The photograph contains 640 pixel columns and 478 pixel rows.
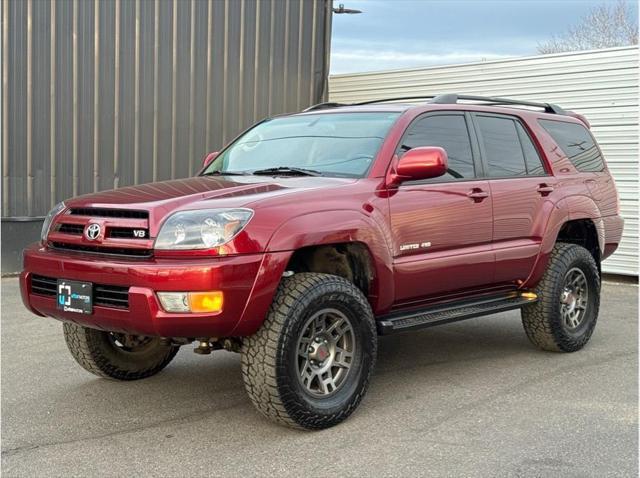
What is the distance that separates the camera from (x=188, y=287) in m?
3.98

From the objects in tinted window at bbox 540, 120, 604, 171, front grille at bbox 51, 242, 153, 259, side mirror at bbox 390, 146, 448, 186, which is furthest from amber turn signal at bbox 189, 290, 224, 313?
tinted window at bbox 540, 120, 604, 171

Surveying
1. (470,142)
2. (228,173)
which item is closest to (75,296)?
(228,173)

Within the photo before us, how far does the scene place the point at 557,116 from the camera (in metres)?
6.70

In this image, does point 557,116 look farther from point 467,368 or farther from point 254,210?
point 254,210

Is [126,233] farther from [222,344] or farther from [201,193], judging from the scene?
[222,344]

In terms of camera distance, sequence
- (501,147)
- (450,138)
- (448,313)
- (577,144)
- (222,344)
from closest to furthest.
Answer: (222,344), (448,313), (450,138), (501,147), (577,144)

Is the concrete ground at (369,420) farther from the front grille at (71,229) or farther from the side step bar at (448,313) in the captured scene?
the front grille at (71,229)

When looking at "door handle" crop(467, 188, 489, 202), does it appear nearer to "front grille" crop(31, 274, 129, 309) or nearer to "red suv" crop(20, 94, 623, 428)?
"red suv" crop(20, 94, 623, 428)

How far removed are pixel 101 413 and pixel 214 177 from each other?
64.9 inches

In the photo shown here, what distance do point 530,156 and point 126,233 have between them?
3.37m

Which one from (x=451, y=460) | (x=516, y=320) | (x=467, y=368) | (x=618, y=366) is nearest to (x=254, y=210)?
(x=451, y=460)

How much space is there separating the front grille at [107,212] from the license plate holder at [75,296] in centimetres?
40

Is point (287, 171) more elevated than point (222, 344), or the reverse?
point (287, 171)

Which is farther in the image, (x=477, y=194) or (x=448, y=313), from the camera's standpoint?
(x=477, y=194)
